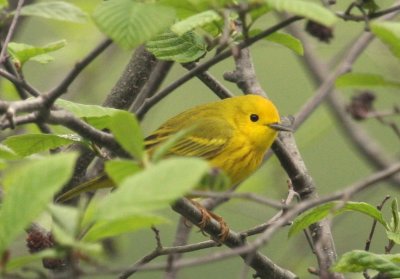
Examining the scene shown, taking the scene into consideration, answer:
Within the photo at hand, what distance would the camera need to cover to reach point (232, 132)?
17.8ft

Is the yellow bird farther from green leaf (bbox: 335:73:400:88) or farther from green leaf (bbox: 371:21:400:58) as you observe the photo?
green leaf (bbox: 371:21:400:58)

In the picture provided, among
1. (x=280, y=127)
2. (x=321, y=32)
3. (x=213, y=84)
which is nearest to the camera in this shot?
(x=321, y=32)

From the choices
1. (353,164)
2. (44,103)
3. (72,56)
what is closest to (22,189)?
(44,103)

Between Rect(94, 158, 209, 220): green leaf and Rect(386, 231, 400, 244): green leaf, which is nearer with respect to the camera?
Rect(94, 158, 209, 220): green leaf

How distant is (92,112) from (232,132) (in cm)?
265

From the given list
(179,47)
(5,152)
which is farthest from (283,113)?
(5,152)

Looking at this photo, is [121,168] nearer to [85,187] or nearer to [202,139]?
[85,187]

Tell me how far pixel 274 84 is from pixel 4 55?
9640mm

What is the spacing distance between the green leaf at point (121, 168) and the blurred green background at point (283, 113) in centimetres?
134

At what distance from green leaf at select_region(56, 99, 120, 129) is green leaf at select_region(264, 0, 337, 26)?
73cm

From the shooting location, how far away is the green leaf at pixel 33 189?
6.21 ft

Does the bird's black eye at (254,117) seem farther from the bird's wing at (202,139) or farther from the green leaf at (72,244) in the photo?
the green leaf at (72,244)

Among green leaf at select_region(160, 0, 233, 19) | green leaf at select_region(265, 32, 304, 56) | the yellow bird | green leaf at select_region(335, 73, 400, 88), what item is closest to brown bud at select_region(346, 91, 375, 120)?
green leaf at select_region(265, 32, 304, 56)

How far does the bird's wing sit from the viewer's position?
4.95m
